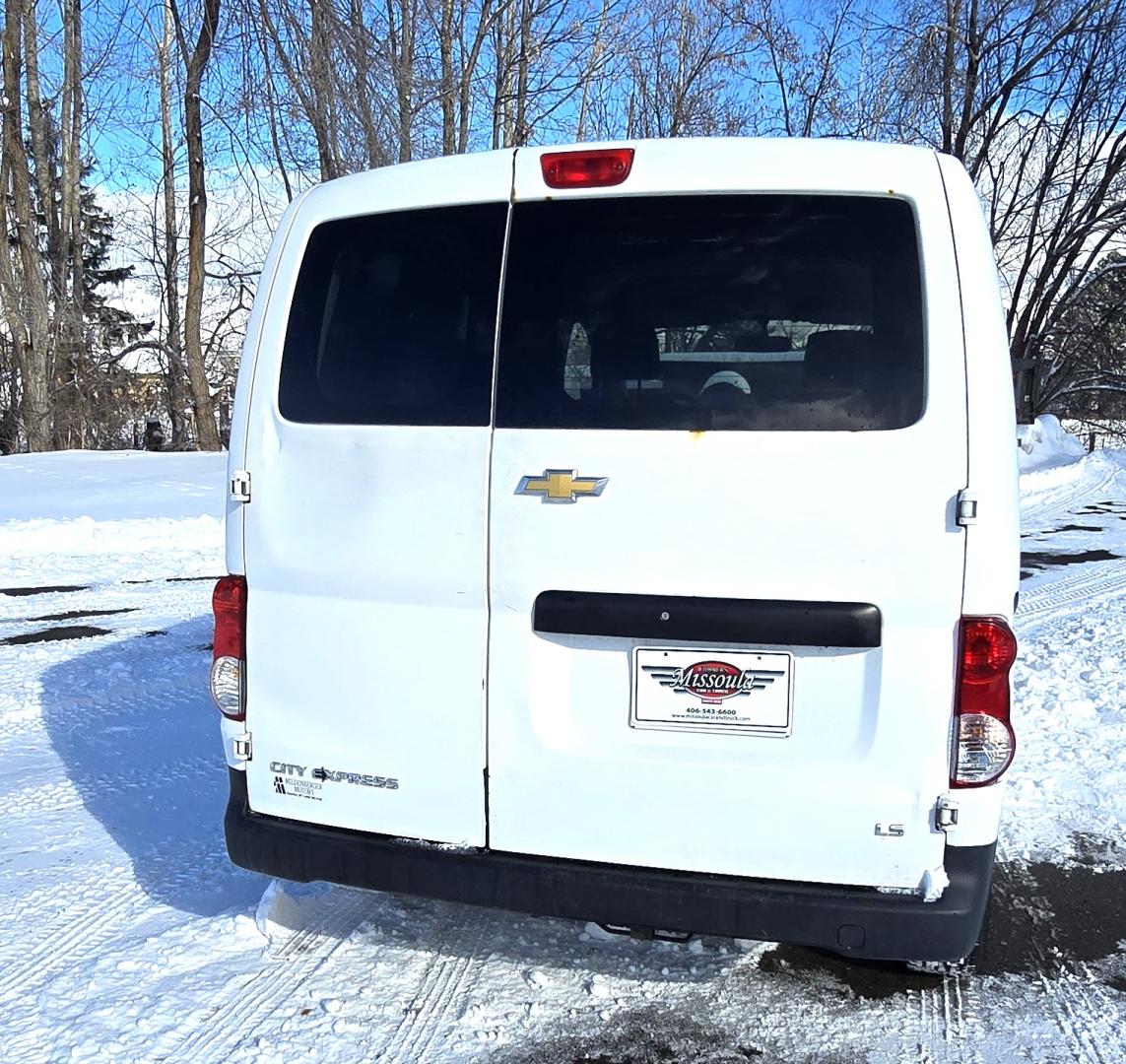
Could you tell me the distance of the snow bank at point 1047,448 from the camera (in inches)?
799

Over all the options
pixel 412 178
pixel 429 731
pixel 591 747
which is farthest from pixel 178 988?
pixel 412 178

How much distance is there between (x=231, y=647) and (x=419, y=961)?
1152mm

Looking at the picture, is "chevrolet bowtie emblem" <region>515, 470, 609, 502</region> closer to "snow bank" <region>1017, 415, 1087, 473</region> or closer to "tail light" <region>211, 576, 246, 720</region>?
"tail light" <region>211, 576, 246, 720</region>

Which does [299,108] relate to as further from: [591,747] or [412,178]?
[591,747]

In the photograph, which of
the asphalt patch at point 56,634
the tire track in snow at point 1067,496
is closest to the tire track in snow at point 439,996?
the asphalt patch at point 56,634

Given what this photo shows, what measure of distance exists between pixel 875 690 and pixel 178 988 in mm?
2133

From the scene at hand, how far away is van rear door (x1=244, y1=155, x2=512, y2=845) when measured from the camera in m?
2.61

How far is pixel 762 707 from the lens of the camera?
243cm

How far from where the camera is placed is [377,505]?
2.65 metres

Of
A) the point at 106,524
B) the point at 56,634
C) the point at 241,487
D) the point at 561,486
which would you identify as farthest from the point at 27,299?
the point at 561,486

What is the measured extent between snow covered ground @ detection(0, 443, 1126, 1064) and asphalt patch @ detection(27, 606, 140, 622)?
2605 mm

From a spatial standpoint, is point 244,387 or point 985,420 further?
point 244,387

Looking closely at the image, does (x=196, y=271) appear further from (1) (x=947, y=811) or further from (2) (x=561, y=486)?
(1) (x=947, y=811)

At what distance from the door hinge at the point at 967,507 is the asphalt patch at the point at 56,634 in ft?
21.5
